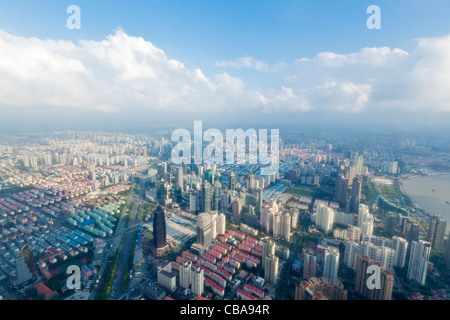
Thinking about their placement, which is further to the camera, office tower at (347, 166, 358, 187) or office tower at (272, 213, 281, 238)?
office tower at (347, 166, 358, 187)

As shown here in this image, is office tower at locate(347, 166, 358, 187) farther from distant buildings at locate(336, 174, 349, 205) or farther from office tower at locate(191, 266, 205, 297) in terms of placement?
office tower at locate(191, 266, 205, 297)

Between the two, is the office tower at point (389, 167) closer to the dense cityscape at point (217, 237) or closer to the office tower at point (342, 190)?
the dense cityscape at point (217, 237)

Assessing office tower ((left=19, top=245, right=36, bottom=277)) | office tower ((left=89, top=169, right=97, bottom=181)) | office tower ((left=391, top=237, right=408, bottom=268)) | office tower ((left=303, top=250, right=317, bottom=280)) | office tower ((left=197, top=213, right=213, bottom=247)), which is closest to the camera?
office tower ((left=19, top=245, right=36, bottom=277))

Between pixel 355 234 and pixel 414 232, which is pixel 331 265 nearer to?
pixel 355 234

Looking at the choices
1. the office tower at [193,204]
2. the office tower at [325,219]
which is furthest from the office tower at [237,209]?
the office tower at [325,219]

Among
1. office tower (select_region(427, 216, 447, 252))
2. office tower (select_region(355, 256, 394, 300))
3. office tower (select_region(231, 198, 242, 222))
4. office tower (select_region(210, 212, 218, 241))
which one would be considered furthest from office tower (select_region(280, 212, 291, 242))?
office tower (select_region(427, 216, 447, 252))

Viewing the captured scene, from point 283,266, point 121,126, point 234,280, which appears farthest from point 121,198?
point 121,126
